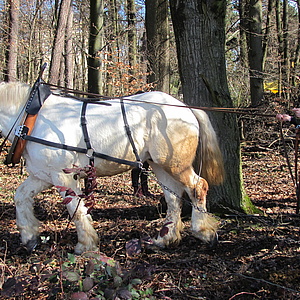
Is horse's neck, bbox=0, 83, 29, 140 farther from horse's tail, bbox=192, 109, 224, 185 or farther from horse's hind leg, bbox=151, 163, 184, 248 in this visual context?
horse's tail, bbox=192, 109, 224, 185

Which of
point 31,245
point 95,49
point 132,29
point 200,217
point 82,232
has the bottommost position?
point 31,245

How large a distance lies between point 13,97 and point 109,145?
4.06 ft

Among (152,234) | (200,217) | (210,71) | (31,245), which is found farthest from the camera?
(210,71)

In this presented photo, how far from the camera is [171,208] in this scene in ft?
14.1

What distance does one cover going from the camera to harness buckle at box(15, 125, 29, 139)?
3721 millimetres

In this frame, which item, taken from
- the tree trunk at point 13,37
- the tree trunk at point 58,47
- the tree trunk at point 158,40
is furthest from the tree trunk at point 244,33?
the tree trunk at point 13,37

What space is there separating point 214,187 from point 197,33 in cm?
205

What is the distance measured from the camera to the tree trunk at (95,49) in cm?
1016

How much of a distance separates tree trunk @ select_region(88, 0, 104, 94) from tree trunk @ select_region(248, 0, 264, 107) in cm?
547

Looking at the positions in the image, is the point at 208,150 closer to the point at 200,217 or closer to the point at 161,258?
the point at 200,217

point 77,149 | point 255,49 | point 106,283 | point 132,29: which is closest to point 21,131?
point 77,149

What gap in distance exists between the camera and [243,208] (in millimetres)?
4758

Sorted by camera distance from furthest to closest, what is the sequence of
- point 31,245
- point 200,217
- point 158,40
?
point 158,40 → point 200,217 → point 31,245

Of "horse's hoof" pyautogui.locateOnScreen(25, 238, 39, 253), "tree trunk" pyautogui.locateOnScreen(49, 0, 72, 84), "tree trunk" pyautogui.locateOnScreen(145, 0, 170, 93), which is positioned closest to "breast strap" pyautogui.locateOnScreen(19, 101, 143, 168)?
"horse's hoof" pyautogui.locateOnScreen(25, 238, 39, 253)
